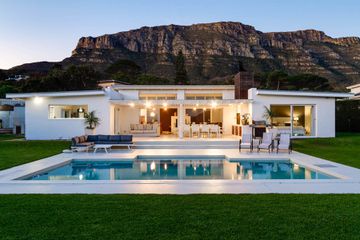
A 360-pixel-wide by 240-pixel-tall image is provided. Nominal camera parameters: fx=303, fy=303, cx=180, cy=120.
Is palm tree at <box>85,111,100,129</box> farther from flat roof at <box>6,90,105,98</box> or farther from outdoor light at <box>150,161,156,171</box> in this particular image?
outdoor light at <box>150,161,156,171</box>

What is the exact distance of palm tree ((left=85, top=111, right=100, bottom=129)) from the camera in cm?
1830

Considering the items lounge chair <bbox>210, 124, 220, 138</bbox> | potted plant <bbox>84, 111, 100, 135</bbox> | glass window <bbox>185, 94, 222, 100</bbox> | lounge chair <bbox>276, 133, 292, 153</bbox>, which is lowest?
lounge chair <bbox>276, 133, 292, 153</bbox>

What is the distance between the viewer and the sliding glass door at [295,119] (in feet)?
64.9

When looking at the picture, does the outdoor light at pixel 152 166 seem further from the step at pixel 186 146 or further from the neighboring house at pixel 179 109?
the neighboring house at pixel 179 109

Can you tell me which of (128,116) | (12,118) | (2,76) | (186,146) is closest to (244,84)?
(186,146)

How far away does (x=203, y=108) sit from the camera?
23766 millimetres

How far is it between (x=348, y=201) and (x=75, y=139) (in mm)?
12127

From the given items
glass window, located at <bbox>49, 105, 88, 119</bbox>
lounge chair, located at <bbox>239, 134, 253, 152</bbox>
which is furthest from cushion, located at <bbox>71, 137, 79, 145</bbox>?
lounge chair, located at <bbox>239, 134, 253, 152</bbox>

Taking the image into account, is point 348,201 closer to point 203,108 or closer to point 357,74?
point 203,108

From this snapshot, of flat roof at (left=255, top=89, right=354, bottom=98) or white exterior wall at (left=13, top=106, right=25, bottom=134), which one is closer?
flat roof at (left=255, top=89, right=354, bottom=98)

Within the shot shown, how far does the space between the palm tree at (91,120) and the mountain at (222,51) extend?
3427 cm

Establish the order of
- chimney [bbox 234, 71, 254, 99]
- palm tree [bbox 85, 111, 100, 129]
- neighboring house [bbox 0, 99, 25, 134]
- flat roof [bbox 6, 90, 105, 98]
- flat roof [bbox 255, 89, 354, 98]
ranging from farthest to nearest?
1. neighboring house [bbox 0, 99, 25, 134]
2. chimney [bbox 234, 71, 254, 99]
3. flat roof [bbox 255, 89, 354, 98]
4. flat roof [bbox 6, 90, 105, 98]
5. palm tree [bbox 85, 111, 100, 129]

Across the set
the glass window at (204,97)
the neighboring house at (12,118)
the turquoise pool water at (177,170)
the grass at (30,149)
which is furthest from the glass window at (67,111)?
the neighboring house at (12,118)

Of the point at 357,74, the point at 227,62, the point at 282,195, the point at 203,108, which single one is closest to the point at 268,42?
the point at 227,62
